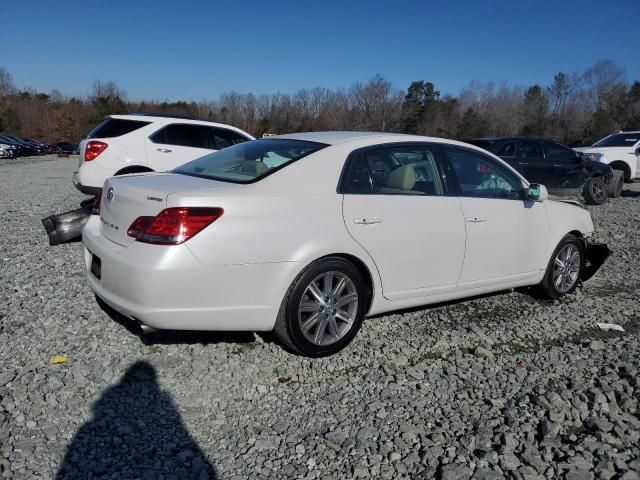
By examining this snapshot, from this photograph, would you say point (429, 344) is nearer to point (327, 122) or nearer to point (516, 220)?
point (516, 220)

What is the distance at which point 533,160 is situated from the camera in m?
12.5

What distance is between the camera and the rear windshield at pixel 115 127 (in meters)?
8.66

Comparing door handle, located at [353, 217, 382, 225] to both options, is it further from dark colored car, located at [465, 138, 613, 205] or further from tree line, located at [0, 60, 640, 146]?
tree line, located at [0, 60, 640, 146]

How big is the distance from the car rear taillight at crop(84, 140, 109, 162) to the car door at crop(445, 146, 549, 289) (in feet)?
19.7

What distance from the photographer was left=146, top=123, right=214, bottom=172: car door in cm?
891

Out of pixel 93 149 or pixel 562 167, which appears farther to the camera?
pixel 562 167

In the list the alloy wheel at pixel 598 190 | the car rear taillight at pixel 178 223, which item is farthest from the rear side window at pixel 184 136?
the alloy wheel at pixel 598 190

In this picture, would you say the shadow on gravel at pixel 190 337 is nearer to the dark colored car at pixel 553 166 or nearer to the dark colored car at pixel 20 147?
the dark colored car at pixel 553 166

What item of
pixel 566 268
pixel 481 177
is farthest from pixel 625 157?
pixel 481 177

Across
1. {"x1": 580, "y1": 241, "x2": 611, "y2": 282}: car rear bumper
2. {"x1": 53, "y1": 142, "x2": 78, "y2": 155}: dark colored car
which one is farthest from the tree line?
{"x1": 580, "y1": 241, "x2": 611, "y2": 282}: car rear bumper

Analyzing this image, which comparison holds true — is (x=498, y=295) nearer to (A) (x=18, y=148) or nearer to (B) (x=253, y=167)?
(B) (x=253, y=167)

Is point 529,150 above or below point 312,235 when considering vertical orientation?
below

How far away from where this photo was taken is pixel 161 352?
3.85 metres

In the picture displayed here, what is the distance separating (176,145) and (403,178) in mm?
5948
